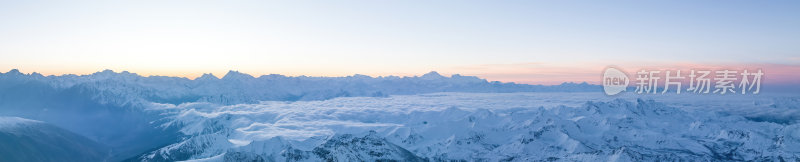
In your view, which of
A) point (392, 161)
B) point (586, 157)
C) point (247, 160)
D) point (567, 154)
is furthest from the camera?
point (567, 154)

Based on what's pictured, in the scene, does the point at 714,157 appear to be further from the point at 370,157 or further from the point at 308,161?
the point at 308,161

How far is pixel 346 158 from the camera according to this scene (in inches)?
5827

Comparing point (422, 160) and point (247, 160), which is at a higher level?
point (247, 160)

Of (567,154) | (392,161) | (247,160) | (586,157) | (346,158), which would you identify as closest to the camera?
(247,160)

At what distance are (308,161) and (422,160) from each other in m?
66.2

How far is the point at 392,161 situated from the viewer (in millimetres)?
159625

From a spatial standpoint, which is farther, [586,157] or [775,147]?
[775,147]

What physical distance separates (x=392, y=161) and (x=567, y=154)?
76062 millimetres

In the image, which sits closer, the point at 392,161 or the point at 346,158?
the point at 346,158

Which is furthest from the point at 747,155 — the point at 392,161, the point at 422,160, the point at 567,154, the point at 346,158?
the point at 346,158

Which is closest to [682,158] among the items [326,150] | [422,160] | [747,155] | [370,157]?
[747,155]

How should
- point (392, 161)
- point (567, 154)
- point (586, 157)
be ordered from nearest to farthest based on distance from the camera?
point (392, 161), point (586, 157), point (567, 154)

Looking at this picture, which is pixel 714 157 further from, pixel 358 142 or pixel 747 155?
pixel 358 142

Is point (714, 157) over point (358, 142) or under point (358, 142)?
under
